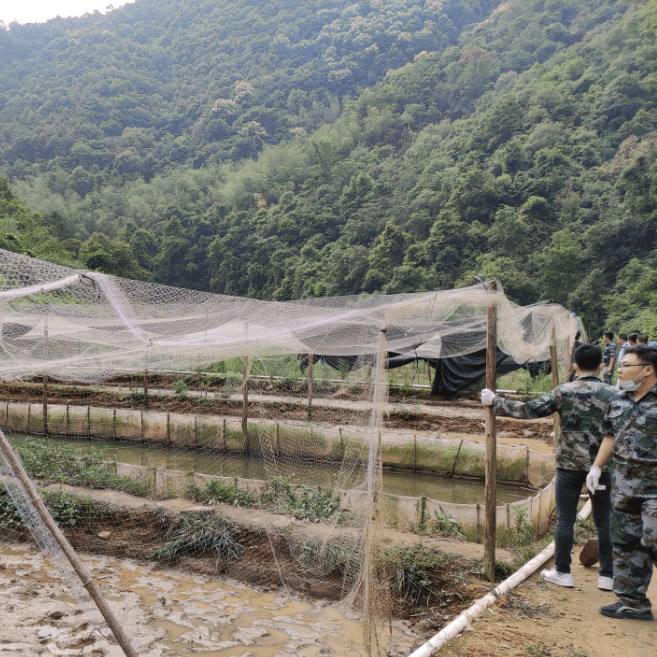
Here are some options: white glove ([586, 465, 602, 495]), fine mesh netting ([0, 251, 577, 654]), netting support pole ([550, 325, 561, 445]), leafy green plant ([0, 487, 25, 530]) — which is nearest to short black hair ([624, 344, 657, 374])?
white glove ([586, 465, 602, 495])

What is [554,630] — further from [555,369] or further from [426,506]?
[555,369]

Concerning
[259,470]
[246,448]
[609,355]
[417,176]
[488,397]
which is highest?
[417,176]

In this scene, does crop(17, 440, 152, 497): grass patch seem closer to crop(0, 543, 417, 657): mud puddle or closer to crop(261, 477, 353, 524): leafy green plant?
crop(261, 477, 353, 524): leafy green plant

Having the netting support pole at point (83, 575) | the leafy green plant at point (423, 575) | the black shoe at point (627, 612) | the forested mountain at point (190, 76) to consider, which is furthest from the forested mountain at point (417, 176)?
the netting support pole at point (83, 575)

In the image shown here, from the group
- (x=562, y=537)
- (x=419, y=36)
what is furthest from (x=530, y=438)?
(x=419, y=36)

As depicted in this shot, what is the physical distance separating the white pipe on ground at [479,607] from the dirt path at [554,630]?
3cm

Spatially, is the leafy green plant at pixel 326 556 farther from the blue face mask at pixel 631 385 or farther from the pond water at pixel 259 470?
the blue face mask at pixel 631 385

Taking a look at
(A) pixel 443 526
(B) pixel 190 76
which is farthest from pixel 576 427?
(B) pixel 190 76

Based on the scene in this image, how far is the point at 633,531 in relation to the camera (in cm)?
255

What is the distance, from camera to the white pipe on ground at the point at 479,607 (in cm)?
243

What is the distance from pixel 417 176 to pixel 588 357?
2883 centimetres

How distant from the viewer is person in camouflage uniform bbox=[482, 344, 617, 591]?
9.59 ft

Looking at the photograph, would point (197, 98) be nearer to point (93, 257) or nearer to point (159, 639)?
point (93, 257)

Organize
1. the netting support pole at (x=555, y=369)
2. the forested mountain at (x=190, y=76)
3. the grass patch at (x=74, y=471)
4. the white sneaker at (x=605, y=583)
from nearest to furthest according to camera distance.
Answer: the white sneaker at (x=605, y=583)
the grass patch at (x=74, y=471)
the netting support pole at (x=555, y=369)
the forested mountain at (x=190, y=76)
